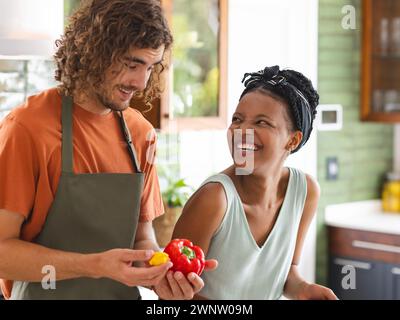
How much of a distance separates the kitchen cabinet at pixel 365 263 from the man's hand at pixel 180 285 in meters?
1.75

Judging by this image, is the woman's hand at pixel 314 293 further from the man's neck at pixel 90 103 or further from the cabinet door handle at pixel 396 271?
the cabinet door handle at pixel 396 271

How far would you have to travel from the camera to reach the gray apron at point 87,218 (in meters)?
1.43

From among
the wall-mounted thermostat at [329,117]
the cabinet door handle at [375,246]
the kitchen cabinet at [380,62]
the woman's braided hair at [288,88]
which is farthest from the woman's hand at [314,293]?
the kitchen cabinet at [380,62]

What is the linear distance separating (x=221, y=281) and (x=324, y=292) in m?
0.21

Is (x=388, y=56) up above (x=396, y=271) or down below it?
above

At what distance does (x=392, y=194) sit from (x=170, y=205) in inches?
49.3

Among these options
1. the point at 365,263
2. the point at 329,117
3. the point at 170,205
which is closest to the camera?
the point at 170,205

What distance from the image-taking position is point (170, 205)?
2.59 meters

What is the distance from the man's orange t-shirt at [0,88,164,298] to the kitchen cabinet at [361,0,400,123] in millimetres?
1964

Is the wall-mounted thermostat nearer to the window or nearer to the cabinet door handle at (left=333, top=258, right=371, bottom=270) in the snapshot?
the cabinet door handle at (left=333, top=258, right=371, bottom=270)

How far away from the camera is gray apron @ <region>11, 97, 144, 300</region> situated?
143 centimetres

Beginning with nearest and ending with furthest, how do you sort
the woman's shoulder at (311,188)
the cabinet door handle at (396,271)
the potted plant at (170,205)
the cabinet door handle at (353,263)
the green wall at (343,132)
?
the woman's shoulder at (311,188)
the potted plant at (170,205)
the cabinet door handle at (396,271)
the cabinet door handle at (353,263)
the green wall at (343,132)

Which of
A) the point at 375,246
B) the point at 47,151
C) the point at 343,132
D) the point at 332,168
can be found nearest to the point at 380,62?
the point at 343,132

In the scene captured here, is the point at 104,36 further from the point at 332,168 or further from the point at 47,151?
the point at 332,168
